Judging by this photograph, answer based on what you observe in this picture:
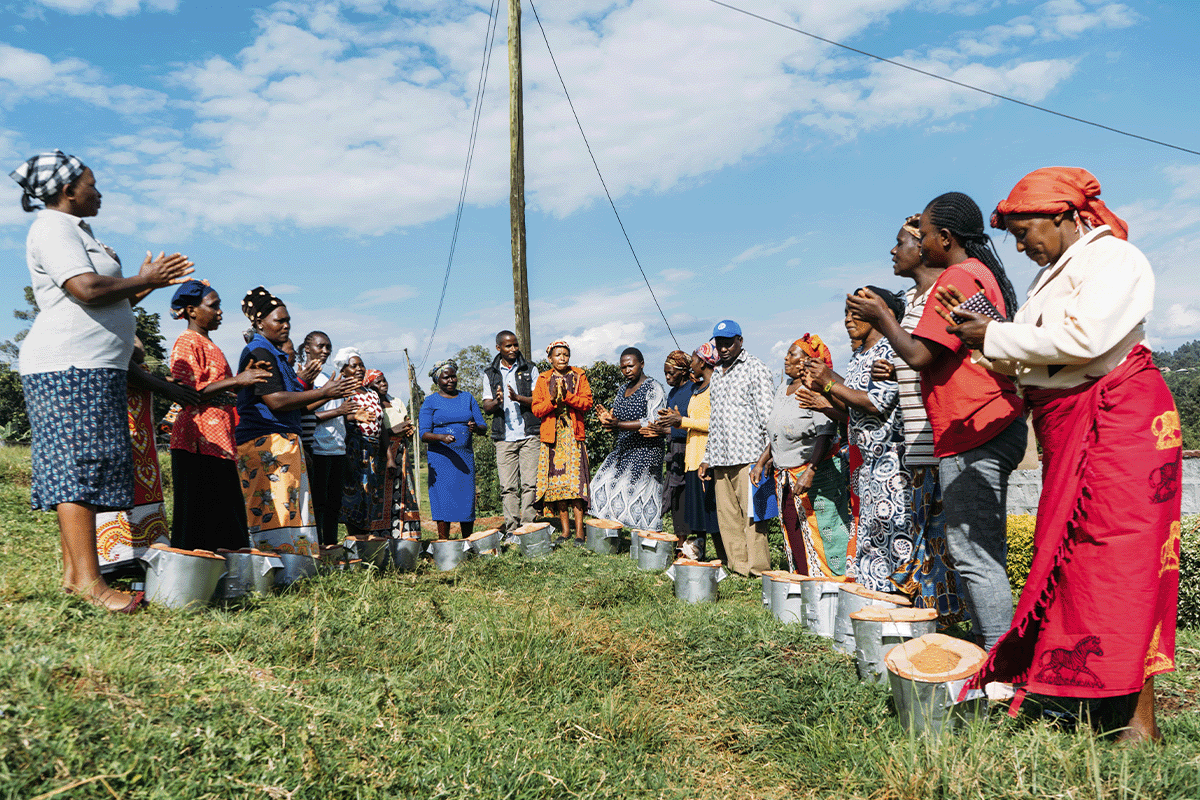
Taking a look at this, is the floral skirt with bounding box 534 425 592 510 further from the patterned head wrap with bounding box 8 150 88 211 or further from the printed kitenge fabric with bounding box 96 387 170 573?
the patterned head wrap with bounding box 8 150 88 211

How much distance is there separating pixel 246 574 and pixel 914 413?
11.1ft

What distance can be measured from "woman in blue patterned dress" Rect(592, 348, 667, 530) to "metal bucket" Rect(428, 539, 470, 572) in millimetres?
2301

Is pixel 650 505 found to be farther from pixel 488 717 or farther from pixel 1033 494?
pixel 488 717

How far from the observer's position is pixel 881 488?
13.4 ft

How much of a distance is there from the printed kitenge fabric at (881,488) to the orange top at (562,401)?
444cm

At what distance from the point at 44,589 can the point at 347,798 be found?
1.99m

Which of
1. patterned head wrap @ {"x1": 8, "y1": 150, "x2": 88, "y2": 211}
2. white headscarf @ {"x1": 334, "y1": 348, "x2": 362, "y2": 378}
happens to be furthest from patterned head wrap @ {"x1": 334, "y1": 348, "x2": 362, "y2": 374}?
patterned head wrap @ {"x1": 8, "y1": 150, "x2": 88, "y2": 211}

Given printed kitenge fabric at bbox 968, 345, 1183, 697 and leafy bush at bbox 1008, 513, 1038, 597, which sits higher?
printed kitenge fabric at bbox 968, 345, 1183, 697

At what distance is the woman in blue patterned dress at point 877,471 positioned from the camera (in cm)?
397

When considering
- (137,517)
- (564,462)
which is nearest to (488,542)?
(564,462)

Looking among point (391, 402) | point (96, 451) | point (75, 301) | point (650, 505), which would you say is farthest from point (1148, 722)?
point (391, 402)

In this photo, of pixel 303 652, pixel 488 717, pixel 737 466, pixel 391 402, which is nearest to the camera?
pixel 488 717

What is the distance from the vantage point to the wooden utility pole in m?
10.8

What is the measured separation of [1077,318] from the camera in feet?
8.18
